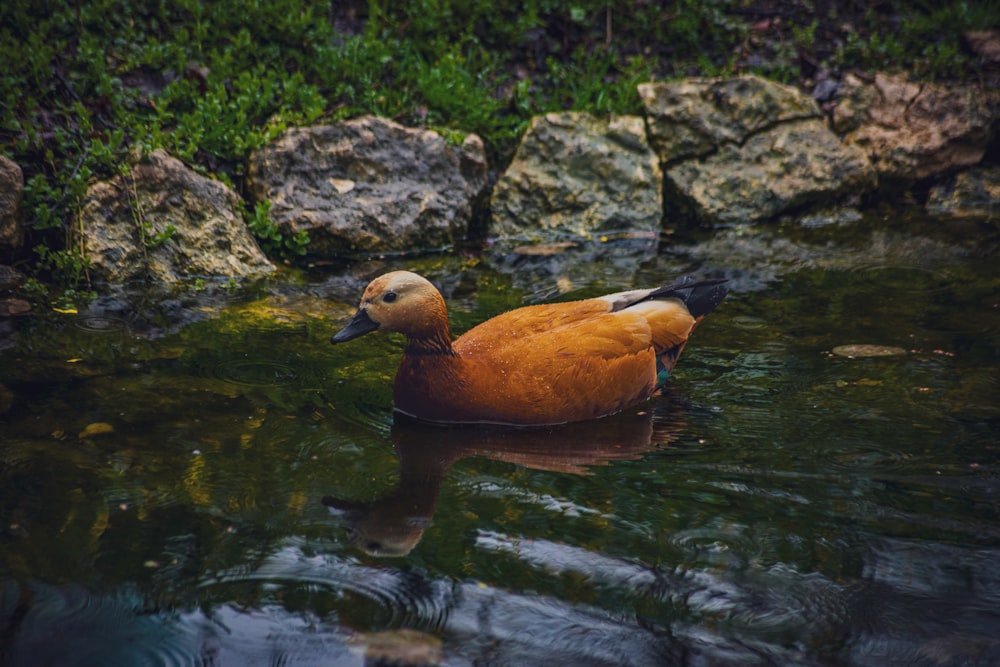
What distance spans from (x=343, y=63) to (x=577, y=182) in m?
2.02

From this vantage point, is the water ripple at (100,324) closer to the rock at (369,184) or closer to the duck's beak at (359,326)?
the rock at (369,184)

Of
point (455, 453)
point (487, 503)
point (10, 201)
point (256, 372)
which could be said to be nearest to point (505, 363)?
point (455, 453)

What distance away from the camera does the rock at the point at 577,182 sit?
22.3ft

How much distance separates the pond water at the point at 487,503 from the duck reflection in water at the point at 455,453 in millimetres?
12

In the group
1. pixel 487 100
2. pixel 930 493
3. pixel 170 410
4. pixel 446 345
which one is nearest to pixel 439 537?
pixel 446 345

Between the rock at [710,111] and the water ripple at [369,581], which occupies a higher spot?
the rock at [710,111]

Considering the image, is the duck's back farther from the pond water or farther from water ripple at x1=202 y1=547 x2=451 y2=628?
water ripple at x1=202 y1=547 x2=451 y2=628

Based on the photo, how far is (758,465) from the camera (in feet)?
11.7

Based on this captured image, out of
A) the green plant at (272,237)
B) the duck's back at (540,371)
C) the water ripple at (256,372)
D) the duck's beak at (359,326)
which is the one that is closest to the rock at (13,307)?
the water ripple at (256,372)

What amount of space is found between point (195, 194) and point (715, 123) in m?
3.95

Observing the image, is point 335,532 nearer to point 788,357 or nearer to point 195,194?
point 788,357

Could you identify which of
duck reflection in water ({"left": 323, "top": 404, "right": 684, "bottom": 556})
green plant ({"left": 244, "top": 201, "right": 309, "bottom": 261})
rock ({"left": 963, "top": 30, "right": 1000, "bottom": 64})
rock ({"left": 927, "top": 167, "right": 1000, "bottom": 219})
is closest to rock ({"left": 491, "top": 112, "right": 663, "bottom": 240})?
green plant ({"left": 244, "top": 201, "right": 309, "bottom": 261})

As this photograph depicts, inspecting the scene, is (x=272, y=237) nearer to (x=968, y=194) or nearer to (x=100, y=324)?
(x=100, y=324)

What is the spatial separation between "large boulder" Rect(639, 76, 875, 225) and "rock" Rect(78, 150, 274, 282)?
3.27 metres
